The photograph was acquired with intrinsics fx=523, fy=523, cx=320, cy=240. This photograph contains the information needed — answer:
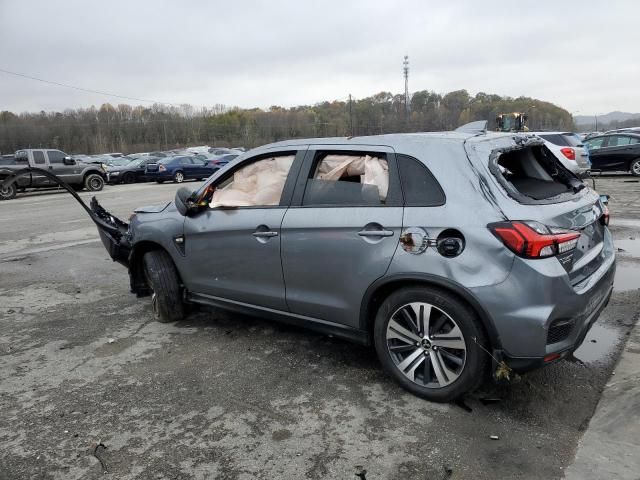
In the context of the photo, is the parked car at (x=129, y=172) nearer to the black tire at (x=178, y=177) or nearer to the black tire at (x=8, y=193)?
the black tire at (x=178, y=177)

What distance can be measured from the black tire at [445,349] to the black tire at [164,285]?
217cm

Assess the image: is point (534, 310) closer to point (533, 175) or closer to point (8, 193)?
point (533, 175)

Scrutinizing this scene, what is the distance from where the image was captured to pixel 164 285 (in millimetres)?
4762

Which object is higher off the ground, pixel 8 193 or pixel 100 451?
pixel 8 193

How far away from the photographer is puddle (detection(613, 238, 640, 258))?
280 inches

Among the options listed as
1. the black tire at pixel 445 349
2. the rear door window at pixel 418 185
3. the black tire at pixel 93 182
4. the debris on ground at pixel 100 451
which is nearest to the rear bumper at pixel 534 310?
the black tire at pixel 445 349

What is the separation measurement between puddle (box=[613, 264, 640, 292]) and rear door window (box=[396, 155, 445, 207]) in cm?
343

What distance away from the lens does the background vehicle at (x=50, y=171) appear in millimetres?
19656

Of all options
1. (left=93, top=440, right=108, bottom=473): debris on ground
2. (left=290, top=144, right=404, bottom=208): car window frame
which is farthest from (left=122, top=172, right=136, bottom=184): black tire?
(left=93, top=440, right=108, bottom=473): debris on ground

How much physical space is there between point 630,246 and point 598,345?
162 inches

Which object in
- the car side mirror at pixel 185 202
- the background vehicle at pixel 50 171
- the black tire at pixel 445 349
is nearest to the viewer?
the black tire at pixel 445 349

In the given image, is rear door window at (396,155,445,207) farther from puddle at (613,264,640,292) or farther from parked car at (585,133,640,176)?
parked car at (585,133,640,176)

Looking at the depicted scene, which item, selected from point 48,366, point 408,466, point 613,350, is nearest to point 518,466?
point 408,466

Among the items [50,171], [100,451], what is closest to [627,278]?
[100,451]
